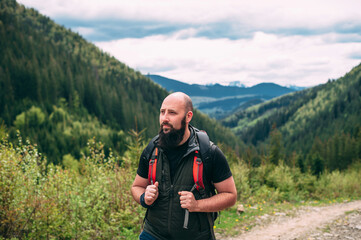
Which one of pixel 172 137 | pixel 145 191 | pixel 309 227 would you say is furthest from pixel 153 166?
pixel 309 227

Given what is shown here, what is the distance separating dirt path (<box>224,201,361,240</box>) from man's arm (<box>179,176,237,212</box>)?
6.37 m

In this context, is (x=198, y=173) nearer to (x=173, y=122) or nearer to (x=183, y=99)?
(x=173, y=122)

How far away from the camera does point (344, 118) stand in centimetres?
14838

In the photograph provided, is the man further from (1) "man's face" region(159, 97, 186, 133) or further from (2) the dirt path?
(2) the dirt path

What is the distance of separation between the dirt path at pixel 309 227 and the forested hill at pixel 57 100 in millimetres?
55412

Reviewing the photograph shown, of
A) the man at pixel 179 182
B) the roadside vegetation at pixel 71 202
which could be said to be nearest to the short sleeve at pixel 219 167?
the man at pixel 179 182

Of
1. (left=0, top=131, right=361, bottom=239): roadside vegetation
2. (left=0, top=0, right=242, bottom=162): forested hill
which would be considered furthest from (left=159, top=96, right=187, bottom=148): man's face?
(left=0, top=0, right=242, bottom=162): forested hill

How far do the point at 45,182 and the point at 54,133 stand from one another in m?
70.3

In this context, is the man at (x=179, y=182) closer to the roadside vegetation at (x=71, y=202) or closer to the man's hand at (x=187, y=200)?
the man's hand at (x=187, y=200)

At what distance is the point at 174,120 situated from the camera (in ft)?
11.0

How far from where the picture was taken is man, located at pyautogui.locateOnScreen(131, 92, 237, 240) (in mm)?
3328

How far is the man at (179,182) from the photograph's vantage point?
131 inches

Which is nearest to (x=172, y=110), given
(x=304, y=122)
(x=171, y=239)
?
(x=171, y=239)

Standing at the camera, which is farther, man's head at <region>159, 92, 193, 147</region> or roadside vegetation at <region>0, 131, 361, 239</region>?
roadside vegetation at <region>0, 131, 361, 239</region>
